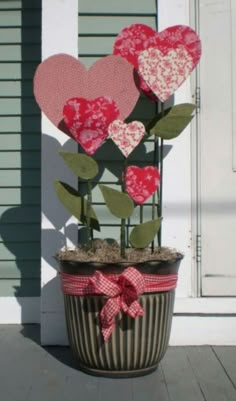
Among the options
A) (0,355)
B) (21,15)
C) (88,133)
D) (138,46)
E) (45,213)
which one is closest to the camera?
(88,133)

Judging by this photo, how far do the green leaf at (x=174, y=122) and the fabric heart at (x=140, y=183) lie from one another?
0.26 metres

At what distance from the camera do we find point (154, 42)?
109 inches

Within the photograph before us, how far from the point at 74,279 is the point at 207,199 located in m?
0.95

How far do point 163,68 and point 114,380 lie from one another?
1.50 m

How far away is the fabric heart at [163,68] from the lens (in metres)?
2.69

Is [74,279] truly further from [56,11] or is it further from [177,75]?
[56,11]

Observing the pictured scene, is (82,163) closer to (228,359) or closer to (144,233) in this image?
(144,233)

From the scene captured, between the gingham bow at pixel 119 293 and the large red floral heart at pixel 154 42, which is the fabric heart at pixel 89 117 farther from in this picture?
the gingham bow at pixel 119 293

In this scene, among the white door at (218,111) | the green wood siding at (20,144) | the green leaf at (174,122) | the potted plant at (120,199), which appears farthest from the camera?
the green wood siding at (20,144)

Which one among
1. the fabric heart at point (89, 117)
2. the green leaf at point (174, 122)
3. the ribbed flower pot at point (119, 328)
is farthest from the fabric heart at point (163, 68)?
the ribbed flower pot at point (119, 328)

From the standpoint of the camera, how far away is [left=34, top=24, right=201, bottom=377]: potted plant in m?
2.58

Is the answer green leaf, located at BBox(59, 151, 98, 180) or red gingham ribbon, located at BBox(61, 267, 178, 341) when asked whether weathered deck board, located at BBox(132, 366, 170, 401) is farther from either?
green leaf, located at BBox(59, 151, 98, 180)

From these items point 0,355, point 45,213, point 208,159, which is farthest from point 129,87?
point 0,355

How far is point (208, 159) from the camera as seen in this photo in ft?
10.4
